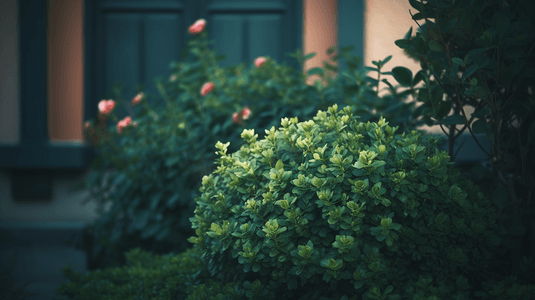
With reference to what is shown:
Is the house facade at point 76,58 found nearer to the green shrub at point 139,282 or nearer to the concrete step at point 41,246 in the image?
the concrete step at point 41,246

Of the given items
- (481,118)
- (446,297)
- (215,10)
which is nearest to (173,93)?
(215,10)

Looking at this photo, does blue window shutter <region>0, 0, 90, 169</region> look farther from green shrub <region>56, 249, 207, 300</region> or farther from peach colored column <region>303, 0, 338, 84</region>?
peach colored column <region>303, 0, 338, 84</region>

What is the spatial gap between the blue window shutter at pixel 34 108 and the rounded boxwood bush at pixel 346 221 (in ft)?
8.35

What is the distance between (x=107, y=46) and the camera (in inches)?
152

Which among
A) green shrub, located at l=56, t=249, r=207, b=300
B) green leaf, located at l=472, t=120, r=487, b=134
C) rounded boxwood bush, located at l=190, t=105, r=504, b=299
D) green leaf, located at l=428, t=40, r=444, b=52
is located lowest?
green shrub, located at l=56, t=249, r=207, b=300

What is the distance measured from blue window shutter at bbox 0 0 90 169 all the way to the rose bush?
787 mm

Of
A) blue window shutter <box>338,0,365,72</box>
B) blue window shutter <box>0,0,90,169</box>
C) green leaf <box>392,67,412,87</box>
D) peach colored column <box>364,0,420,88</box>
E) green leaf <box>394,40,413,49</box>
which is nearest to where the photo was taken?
green leaf <box>394,40,413,49</box>

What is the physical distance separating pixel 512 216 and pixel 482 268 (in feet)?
1.18

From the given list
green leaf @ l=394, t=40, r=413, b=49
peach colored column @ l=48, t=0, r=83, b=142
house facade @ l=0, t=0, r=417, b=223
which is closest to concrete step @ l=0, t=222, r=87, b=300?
house facade @ l=0, t=0, r=417, b=223

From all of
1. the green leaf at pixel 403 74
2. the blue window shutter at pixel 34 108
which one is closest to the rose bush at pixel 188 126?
the green leaf at pixel 403 74

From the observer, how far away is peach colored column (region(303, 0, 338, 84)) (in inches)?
144


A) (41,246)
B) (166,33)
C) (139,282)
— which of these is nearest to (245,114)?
(139,282)

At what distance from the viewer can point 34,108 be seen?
3.59 meters

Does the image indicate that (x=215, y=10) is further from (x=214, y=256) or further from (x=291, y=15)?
(x=214, y=256)
